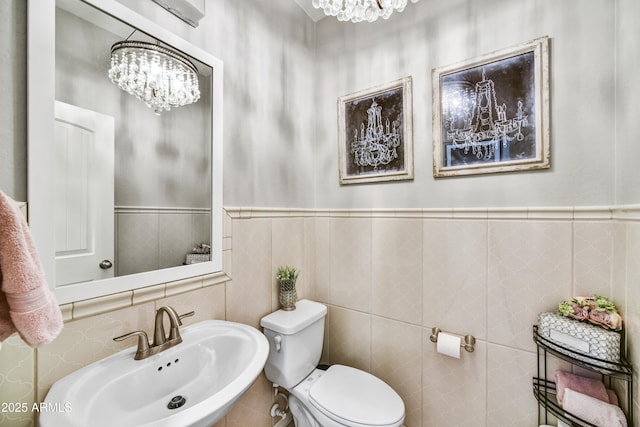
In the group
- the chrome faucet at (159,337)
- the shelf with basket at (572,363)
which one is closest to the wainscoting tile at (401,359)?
the shelf with basket at (572,363)

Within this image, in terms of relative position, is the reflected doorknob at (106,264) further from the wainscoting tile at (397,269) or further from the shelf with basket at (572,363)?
the shelf with basket at (572,363)

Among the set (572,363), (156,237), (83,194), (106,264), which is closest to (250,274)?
(156,237)

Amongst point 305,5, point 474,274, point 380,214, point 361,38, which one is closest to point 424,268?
point 474,274

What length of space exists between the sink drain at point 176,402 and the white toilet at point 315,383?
1.55 feet

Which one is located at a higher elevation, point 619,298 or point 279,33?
point 279,33

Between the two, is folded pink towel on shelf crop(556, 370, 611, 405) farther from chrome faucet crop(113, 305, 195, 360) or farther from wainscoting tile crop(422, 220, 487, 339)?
chrome faucet crop(113, 305, 195, 360)

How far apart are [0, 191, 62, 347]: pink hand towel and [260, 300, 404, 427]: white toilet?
971 mm

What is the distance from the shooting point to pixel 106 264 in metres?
0.94

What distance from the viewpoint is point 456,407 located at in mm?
1382

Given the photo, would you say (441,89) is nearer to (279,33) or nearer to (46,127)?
(279,33)

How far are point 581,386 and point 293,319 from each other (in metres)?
1.24

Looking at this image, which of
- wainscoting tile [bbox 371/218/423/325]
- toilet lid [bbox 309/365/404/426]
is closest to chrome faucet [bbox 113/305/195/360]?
toilet lid [bbox 309/365/404/426]

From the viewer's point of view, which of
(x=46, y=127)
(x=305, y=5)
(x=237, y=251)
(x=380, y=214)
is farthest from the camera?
(x=305, y=5)

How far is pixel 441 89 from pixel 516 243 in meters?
0.87
